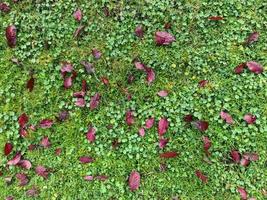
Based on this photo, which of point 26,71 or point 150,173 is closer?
point 150,173

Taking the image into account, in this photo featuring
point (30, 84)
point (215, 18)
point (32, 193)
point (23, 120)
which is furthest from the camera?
point (215, 18)

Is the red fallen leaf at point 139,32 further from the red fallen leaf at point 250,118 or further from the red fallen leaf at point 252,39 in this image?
the red fallen leaf at point 250,118

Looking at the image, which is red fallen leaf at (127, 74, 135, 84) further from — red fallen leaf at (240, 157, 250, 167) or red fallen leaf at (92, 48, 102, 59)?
red fallen leaf at (240, 157, 250, 167)

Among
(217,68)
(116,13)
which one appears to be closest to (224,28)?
(217,68)

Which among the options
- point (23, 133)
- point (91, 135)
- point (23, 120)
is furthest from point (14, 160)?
point (91, 135)

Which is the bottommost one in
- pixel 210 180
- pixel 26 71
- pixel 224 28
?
pixel 210 180

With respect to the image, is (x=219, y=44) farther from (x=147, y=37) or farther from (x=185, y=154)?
(x=185, y=154)

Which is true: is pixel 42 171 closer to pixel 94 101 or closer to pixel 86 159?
pixel 86 159

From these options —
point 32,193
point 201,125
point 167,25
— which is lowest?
point 32,193
